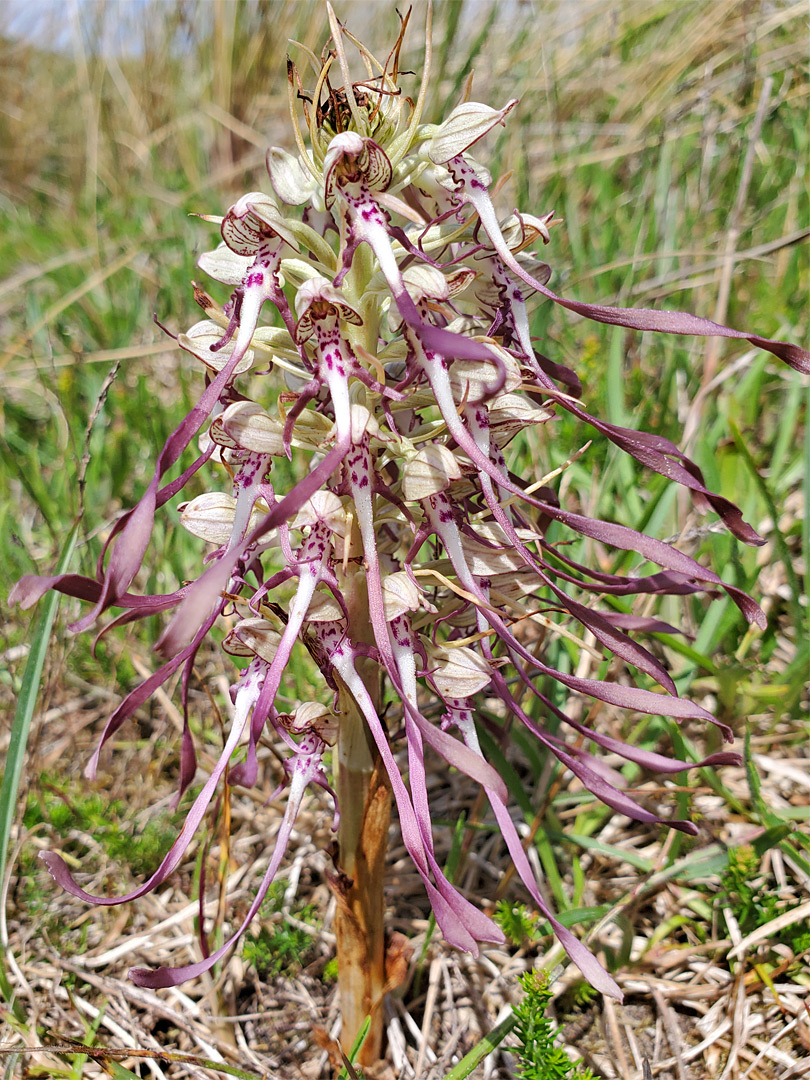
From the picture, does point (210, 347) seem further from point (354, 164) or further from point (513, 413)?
point (513, 413)

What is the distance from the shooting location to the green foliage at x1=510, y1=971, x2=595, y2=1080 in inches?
41.9

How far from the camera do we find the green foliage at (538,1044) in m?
1.06

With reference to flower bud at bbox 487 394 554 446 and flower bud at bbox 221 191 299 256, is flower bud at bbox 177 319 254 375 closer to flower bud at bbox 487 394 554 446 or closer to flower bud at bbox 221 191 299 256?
flower bud at bbox 221 191 299 256

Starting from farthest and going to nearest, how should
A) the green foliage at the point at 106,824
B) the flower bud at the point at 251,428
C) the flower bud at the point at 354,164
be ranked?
the green foliage at the point at 106,824 → the flower bud at the point at 251,428 → the flower bud at the point at 354,164

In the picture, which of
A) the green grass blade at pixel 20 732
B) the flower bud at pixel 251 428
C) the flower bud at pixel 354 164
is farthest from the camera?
the green grass blade at pixel 20 732

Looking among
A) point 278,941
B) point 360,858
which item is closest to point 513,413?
point 360,858

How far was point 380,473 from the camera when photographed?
1012 millimetres

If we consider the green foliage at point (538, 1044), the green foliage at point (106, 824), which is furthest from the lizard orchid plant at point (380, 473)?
the green foliage at point (106, 824)

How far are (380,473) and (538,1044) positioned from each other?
2.62 ft

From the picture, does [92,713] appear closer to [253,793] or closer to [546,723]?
[253,793]

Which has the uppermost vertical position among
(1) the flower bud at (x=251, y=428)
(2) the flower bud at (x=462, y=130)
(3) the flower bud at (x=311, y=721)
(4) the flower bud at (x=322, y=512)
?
(2) the flower bud at (x=462, y=130)

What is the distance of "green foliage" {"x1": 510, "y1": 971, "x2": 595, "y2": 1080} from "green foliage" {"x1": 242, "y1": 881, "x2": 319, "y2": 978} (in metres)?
0.44

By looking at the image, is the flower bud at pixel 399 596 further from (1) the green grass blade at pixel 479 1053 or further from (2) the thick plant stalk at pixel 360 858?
(1) the green grass blade at pixel 479 1053

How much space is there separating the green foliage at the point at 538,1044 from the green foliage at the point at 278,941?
0.44 metres
